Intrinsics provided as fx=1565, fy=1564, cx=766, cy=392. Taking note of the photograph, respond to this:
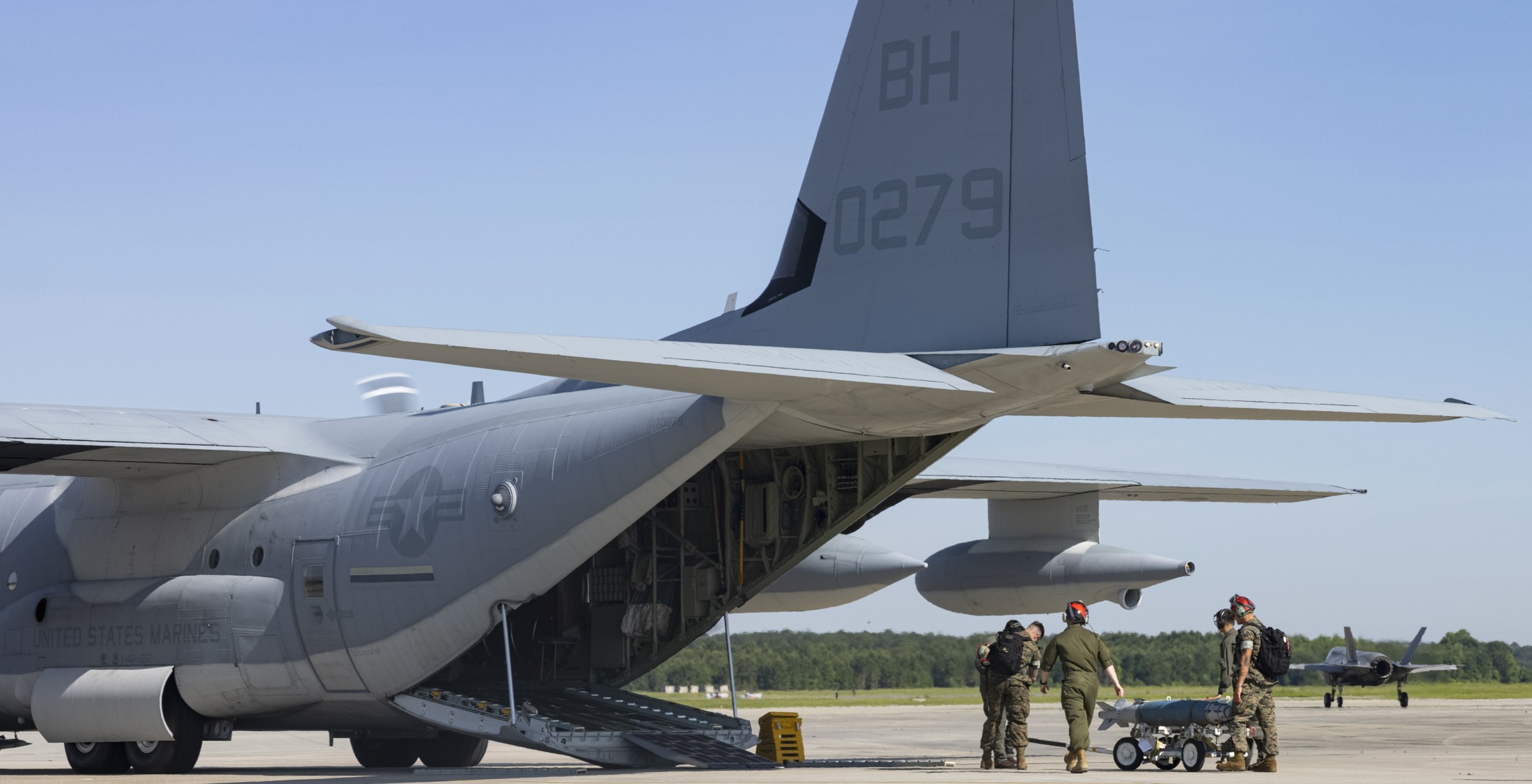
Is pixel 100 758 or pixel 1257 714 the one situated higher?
pixel 1257 714

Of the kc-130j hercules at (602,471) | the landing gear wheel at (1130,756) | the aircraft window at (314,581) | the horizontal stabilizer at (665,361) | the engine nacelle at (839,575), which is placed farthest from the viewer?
the engine nacelle at (839,575)

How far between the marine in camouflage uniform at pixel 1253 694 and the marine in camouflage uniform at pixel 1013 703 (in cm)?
170

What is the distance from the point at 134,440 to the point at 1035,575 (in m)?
10.1

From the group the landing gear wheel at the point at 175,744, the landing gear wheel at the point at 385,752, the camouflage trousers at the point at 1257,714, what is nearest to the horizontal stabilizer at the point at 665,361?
the camouflage trousers at the point at 1257,714

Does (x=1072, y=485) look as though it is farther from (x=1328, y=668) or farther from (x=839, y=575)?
(x=1328, y=668)

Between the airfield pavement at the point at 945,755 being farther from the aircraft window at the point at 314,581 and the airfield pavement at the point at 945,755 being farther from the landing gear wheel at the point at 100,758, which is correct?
the aircraft window at the point at 314,581

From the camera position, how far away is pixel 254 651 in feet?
50.8

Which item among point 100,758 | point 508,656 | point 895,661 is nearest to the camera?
point 508,656

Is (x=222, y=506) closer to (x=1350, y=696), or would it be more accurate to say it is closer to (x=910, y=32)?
(x=910, y=32)

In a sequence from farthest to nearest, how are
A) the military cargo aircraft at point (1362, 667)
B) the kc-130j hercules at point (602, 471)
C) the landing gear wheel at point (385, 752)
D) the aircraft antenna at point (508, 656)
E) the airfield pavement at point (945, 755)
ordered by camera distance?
the military cargo aircraft at point (1362, 667) → the landing gear wheel at point (385, 752) → the aircraft antenna at point (508, 656) → the airfield pavement at point (945, 755) → the kc-130j hercules at point (602, 471)

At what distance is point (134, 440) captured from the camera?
579 inches

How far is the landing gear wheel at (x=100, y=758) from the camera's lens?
1634 cm

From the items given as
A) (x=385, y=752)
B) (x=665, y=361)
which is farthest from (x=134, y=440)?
(x=665, y=361)

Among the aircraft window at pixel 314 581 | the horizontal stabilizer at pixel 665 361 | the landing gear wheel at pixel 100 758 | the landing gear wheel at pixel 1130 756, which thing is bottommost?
the landing gear wheel at pixel 100 758
